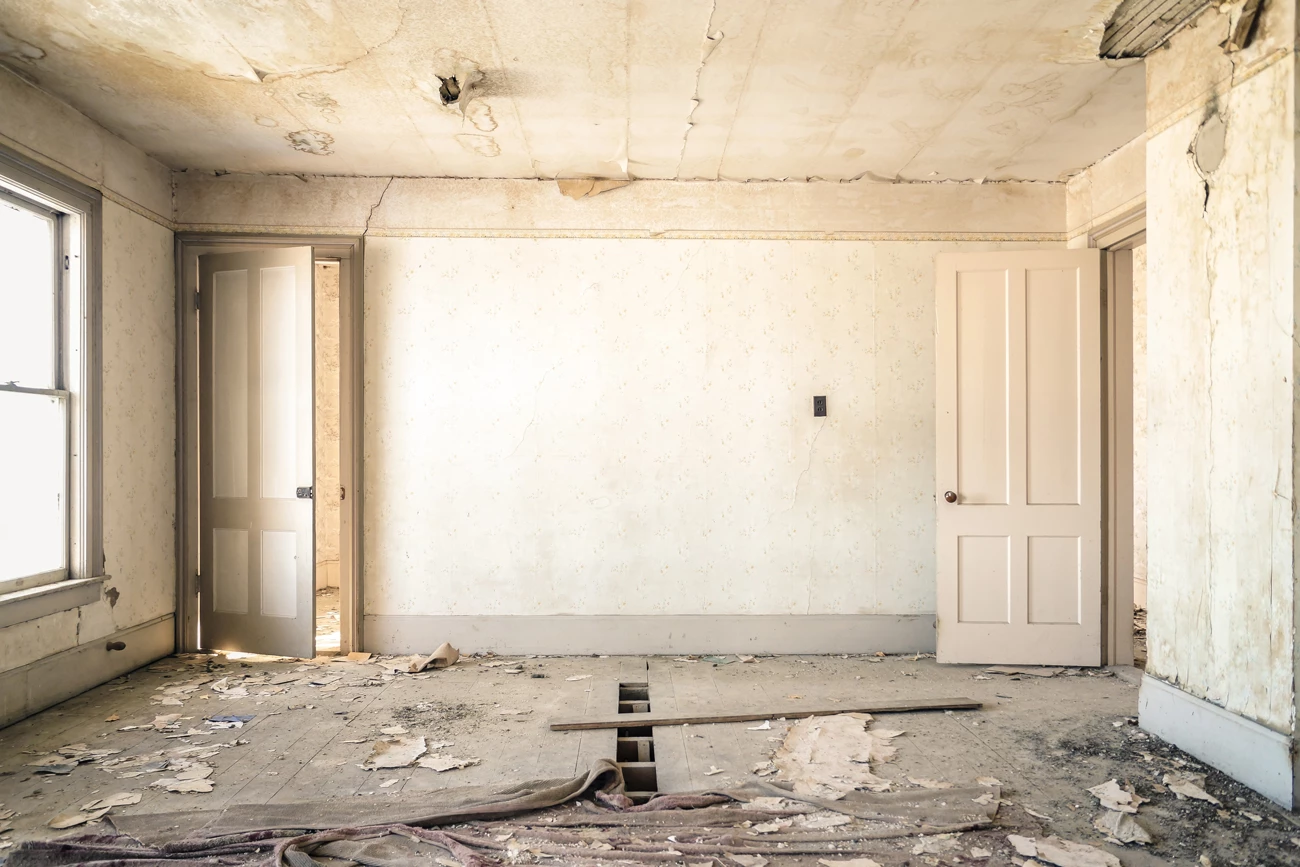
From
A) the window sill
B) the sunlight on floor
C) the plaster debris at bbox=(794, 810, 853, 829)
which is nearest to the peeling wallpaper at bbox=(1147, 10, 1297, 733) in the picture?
the plaster debris at bbox=(794, 810, 853, 829)

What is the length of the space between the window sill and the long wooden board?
94.9 inches

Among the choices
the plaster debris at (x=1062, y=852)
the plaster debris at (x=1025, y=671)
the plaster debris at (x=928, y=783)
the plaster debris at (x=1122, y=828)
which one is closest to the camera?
the plaster debris at (x=1062, y=852)

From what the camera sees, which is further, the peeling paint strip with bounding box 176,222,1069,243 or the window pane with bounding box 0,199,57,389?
the peeling paint strip with bounding box 176,222,1069,243

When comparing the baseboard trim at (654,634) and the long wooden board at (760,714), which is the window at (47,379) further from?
the long wooden board at (760,714)

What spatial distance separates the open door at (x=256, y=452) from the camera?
4598 millimetres

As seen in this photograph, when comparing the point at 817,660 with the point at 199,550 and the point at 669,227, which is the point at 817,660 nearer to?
the point at 669,227

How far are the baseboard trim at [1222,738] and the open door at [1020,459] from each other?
105 cm

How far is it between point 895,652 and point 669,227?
297cm

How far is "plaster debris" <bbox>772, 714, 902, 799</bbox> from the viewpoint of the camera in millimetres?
2814

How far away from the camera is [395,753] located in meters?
3.15

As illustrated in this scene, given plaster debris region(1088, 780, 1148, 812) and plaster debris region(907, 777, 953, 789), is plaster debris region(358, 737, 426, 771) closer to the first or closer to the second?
plaster debris region(907, 777, 953, 789)

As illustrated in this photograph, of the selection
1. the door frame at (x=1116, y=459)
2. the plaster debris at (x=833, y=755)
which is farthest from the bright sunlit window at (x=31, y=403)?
the door frame at (x=1116, y=459)

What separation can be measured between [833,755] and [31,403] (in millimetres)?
3953

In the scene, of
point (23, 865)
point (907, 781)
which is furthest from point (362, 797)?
point (907, 781)
